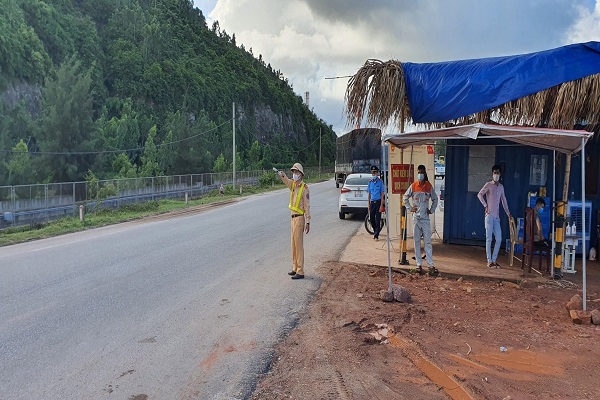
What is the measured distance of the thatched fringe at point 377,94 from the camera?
8898mm

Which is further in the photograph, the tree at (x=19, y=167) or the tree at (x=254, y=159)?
the tree at (x=254, y=159)

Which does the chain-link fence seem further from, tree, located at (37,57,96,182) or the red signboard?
the red signboard

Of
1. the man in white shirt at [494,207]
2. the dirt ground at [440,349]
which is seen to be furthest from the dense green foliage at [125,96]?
the dirt ground at [440,349]

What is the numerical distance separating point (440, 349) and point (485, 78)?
5383 mm

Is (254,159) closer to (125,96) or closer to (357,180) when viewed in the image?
(125,96)

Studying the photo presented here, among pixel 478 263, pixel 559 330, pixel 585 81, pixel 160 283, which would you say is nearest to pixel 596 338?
pixel 559 330

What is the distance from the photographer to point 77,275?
8547 mm

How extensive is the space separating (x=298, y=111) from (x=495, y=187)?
94.0 metres

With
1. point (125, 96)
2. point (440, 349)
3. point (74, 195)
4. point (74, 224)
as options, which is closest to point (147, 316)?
→ point (440, 349)

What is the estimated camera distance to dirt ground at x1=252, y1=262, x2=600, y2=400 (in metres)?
4.15

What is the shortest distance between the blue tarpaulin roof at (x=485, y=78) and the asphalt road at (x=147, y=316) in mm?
3651

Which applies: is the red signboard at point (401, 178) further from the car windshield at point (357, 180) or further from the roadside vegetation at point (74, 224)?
the roadside vegetation at point (74, 224)

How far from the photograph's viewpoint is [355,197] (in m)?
16.7

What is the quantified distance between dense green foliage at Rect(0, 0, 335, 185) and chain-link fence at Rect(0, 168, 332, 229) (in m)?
Result: 5.21
